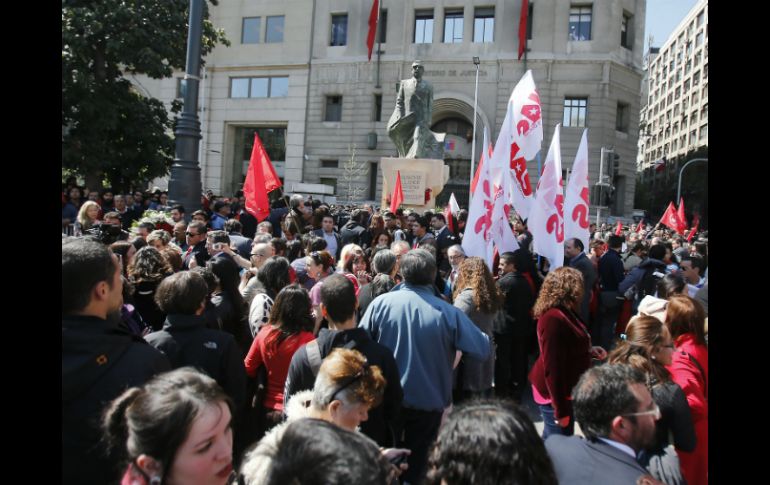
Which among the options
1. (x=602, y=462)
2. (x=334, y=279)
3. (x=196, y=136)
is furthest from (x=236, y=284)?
(x=196, y=136)

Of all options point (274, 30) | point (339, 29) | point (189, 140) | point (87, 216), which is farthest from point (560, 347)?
point (274, 30)

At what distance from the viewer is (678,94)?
71.4m

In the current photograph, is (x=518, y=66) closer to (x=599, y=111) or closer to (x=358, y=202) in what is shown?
(x=599, y=111)

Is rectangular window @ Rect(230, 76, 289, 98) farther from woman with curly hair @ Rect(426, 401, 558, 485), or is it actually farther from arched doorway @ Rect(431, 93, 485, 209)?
woman with curly hair @ Rect(426, 401, 558, 485)

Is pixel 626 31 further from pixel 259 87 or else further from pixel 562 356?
pixel 562 356

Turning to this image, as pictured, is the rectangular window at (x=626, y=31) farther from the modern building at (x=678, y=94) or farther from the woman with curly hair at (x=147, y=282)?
the woman with curly hair at (x=147, y=282)

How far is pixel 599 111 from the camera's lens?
3092 cm

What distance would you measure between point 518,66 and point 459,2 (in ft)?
16.7

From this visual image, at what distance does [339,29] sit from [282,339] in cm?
3414

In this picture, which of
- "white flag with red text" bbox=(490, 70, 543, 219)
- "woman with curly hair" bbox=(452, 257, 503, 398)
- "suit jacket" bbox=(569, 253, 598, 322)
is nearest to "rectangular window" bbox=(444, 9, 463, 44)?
"white flag with red text" bbox=(490, 70, 543, 219)

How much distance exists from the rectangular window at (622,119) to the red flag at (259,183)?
28909mm

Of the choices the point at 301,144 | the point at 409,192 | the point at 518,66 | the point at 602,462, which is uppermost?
the point at 518,66

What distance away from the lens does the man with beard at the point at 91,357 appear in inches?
80.0
